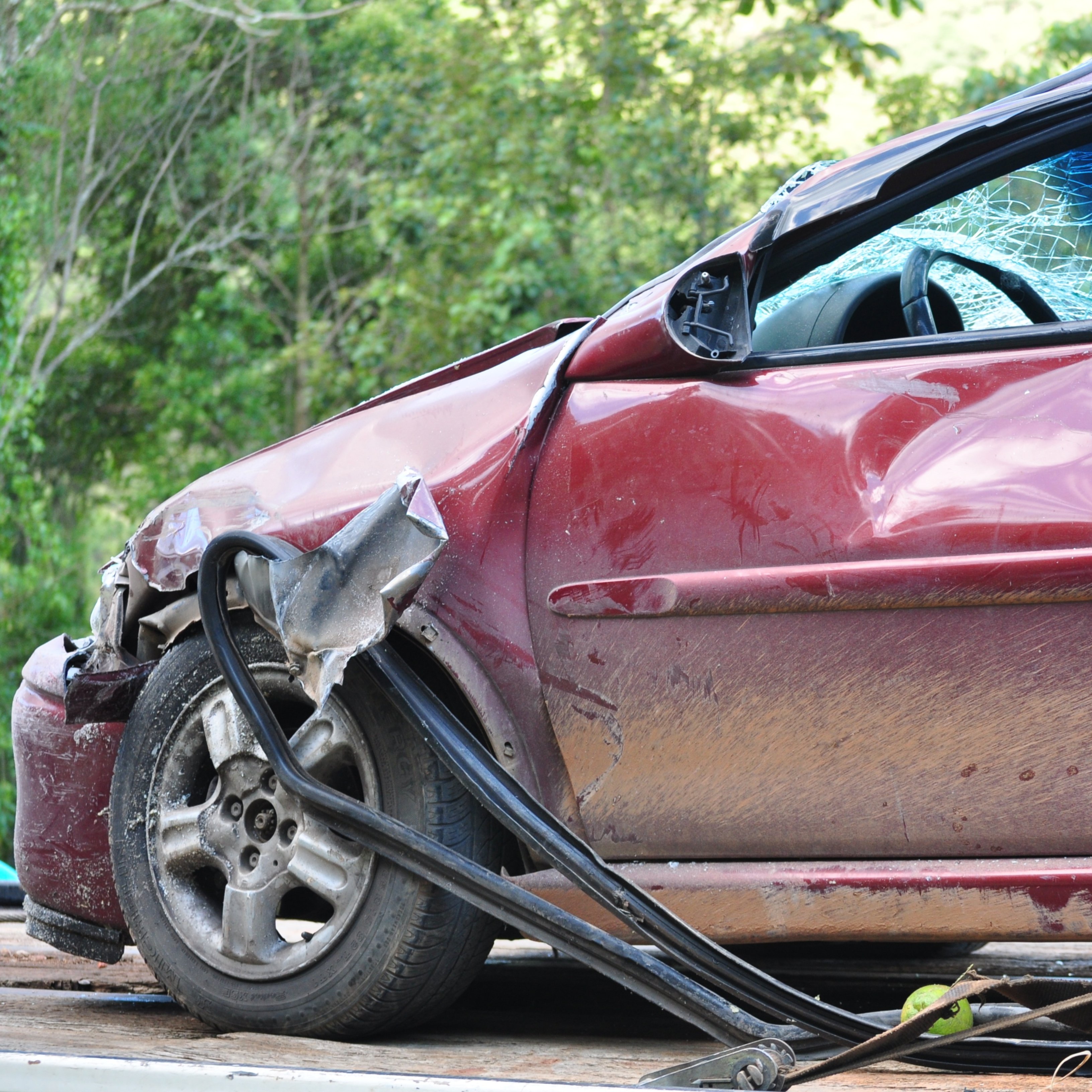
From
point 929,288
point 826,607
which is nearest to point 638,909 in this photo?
point 826,607

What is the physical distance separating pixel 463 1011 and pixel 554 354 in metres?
1.47

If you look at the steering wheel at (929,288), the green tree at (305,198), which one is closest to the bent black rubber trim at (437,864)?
the steering wheel at (929,288)

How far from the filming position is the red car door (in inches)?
77.5

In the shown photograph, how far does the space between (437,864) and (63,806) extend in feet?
3.21

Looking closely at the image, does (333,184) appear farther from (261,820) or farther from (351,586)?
(351,586)

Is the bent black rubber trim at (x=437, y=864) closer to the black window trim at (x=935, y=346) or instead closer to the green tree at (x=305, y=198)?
the black window trim at (x=935, y=346)

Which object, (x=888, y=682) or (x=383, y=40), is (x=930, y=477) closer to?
(x=888, y=682)

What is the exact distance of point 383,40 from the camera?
608 inches

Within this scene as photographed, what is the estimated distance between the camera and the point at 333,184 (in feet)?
53.5

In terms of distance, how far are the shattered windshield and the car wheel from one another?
1.13m

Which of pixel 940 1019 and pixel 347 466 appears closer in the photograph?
pixel 940 1019

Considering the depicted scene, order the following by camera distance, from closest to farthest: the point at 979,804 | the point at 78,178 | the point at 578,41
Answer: the point at 979,804 → the point at 578,41 → the point at 78,178

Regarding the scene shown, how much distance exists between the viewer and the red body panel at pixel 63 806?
2602mm

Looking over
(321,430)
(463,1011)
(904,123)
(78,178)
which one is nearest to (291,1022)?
(463,1011)
